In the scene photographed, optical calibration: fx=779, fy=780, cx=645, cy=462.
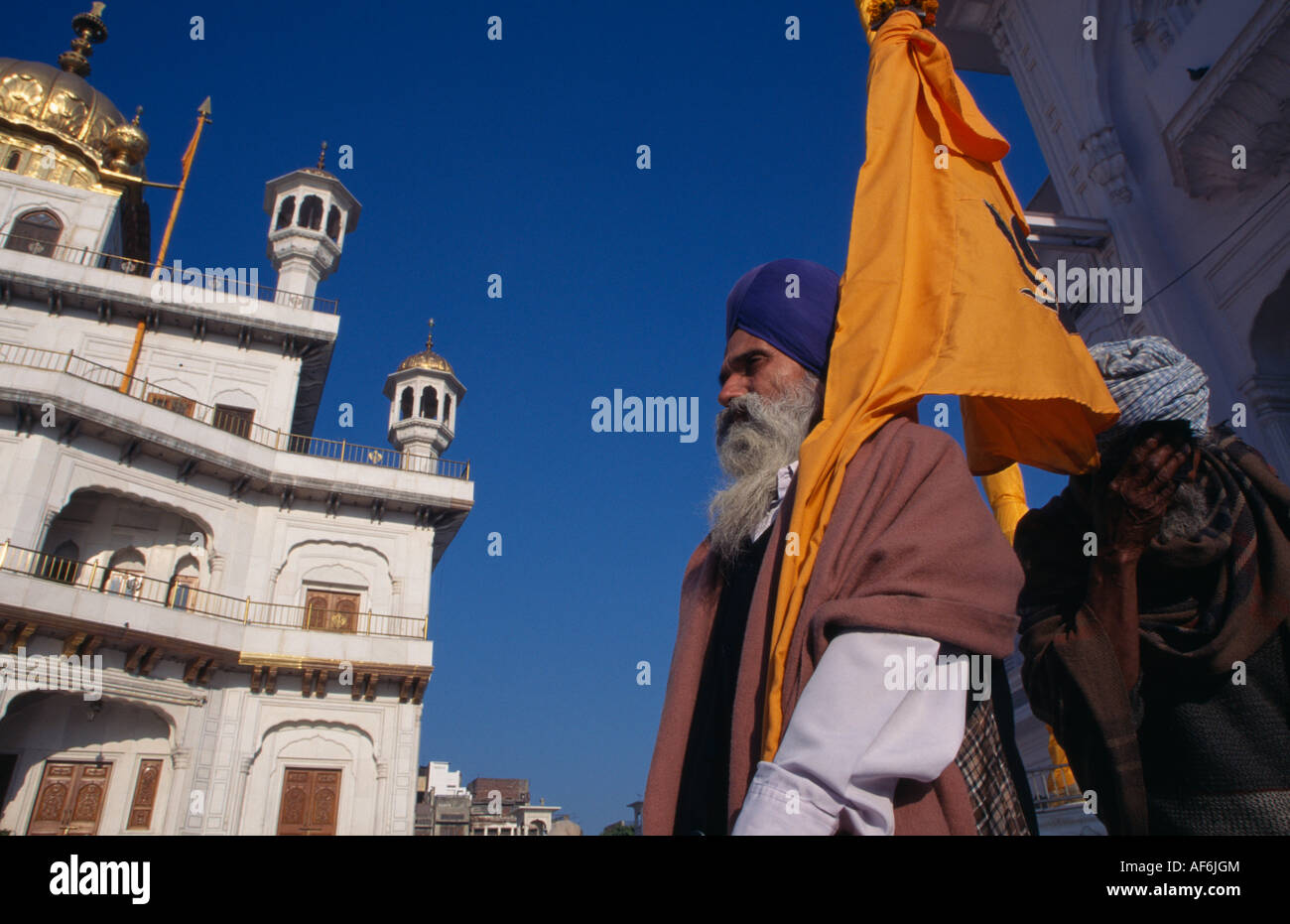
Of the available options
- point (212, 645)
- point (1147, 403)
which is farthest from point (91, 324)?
point (1147, 403)

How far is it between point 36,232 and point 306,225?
6.36 meters

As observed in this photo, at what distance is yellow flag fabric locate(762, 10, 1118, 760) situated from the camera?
5.37 feet

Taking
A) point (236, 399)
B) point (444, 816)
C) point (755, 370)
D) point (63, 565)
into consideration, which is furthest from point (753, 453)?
point (444, 816)

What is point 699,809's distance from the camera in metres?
1.78

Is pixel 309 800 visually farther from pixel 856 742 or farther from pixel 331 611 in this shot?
pixel 856 742

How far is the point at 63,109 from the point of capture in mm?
22797

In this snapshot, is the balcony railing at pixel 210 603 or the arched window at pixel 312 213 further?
the arched window at pixel 312 213

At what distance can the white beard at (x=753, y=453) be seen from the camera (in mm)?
1981

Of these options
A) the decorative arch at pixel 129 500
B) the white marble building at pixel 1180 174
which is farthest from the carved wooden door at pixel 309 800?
the white marble building at pixel 1180 174

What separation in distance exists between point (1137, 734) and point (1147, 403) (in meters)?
0.79

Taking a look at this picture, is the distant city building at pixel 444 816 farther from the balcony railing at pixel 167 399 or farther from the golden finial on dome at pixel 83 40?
the golden finial on dome at pixel 83 40

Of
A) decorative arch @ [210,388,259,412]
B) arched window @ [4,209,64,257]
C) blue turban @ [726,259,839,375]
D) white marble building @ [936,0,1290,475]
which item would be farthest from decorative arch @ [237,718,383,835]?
blue turban @ [726,259,839,375]

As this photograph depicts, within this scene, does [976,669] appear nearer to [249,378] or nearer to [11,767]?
[11,767]

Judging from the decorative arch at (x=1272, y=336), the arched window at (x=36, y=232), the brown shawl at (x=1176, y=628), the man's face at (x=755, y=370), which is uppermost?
the arched window at (x=36, y=232)
